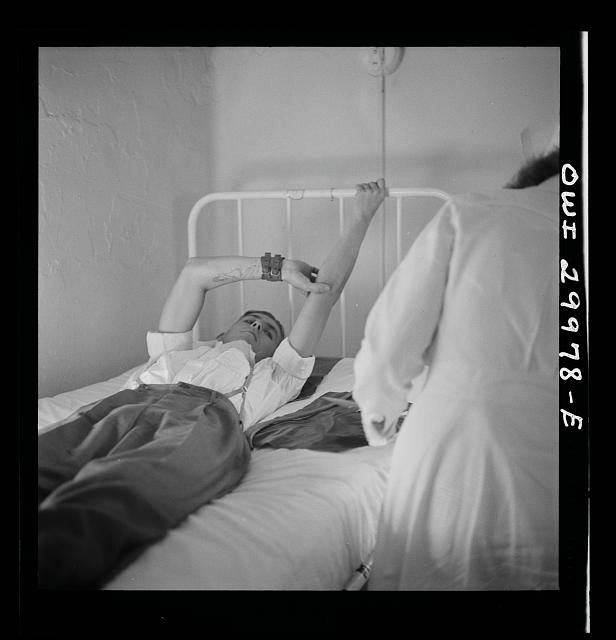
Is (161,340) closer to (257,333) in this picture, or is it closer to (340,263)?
(257,333)

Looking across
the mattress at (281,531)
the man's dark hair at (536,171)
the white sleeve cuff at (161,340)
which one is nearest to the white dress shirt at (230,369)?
the white sleeve cuff at (161,340)

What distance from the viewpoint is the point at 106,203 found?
109 centimetres

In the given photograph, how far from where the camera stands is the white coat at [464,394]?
0.91 m

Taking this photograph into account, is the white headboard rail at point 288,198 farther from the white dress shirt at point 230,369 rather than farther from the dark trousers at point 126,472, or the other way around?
the dark trousers at point 126,472

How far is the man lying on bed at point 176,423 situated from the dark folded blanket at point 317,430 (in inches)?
1.1

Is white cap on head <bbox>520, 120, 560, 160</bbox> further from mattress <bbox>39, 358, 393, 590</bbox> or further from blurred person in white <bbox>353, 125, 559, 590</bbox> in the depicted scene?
mattress <bbox>39, 358, 393, 590</bbox>

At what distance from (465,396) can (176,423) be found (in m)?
0.41

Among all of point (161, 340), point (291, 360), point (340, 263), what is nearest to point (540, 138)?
point (340, 263)

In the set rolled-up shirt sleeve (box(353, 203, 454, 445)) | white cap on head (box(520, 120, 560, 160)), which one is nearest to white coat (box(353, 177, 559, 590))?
rolled-up shirt sleeve (box(353, 203, 454, 445))

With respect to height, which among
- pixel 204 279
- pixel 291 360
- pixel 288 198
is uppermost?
pixel 288 198

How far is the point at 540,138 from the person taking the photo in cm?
103
